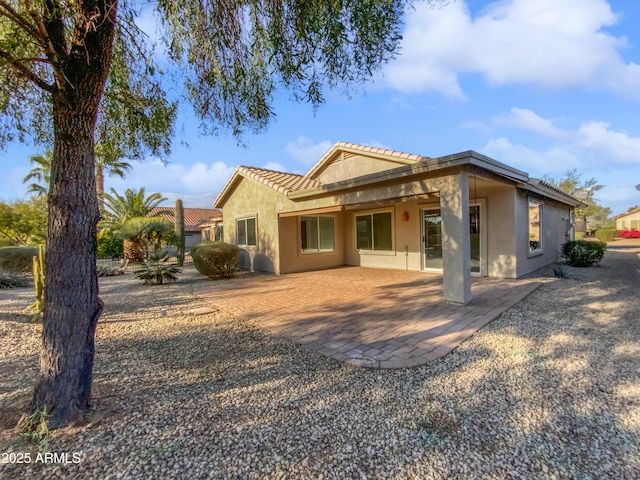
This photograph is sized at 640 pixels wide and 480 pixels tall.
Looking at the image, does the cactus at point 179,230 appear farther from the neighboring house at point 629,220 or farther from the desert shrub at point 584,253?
the neighboring house at point 629,220

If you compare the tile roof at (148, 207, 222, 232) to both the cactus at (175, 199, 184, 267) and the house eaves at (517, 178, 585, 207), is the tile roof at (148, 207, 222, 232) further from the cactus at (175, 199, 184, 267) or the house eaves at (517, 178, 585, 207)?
the house eaves at (517, 178, 585, 207)

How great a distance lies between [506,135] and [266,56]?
48.6ft

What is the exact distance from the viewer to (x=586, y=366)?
3947mm

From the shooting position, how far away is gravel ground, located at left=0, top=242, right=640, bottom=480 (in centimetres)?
234

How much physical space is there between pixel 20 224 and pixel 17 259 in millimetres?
10223

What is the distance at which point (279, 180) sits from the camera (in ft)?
44.8

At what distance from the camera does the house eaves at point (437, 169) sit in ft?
20.5

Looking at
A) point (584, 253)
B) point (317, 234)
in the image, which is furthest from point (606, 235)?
point (317, 234)

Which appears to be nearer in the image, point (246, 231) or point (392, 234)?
point (392, 234)

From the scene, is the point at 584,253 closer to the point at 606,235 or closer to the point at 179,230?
the point at 179,230

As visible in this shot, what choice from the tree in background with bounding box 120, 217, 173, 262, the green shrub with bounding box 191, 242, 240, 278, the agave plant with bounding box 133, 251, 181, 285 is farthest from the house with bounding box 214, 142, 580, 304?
the tree in background with bounding box 120, 217, 173, 262

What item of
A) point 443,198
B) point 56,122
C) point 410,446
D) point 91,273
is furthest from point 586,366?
point 56,122

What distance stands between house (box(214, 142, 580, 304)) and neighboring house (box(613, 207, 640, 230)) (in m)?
39.3

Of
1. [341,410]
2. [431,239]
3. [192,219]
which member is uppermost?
[192,219]
